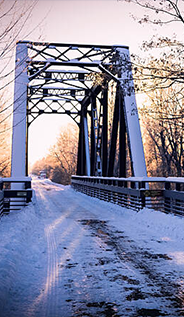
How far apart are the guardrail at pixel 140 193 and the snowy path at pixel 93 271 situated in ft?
4.15

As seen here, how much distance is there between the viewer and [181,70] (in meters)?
9.45

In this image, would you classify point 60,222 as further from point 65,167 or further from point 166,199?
point 65,167

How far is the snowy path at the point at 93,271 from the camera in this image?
3.88 meters

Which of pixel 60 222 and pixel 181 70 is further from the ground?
pixel 181 70

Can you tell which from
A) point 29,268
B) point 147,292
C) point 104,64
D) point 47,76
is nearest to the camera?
point 147,292

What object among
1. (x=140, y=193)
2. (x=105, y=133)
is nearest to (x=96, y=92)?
(x=105, y=133)

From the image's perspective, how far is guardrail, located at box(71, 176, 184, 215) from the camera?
418 inches

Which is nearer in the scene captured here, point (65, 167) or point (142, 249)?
point (142, 249)

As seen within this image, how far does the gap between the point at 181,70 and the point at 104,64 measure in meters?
7.83

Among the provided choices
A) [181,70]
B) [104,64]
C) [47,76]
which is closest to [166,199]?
[181,70]

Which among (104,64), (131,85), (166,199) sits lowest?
(166,199)

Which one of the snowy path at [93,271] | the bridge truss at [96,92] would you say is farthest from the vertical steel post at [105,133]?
the snowy path at [93,271]

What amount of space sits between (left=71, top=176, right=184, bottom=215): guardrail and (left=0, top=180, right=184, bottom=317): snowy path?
1265 mm

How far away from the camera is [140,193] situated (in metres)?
12.4
